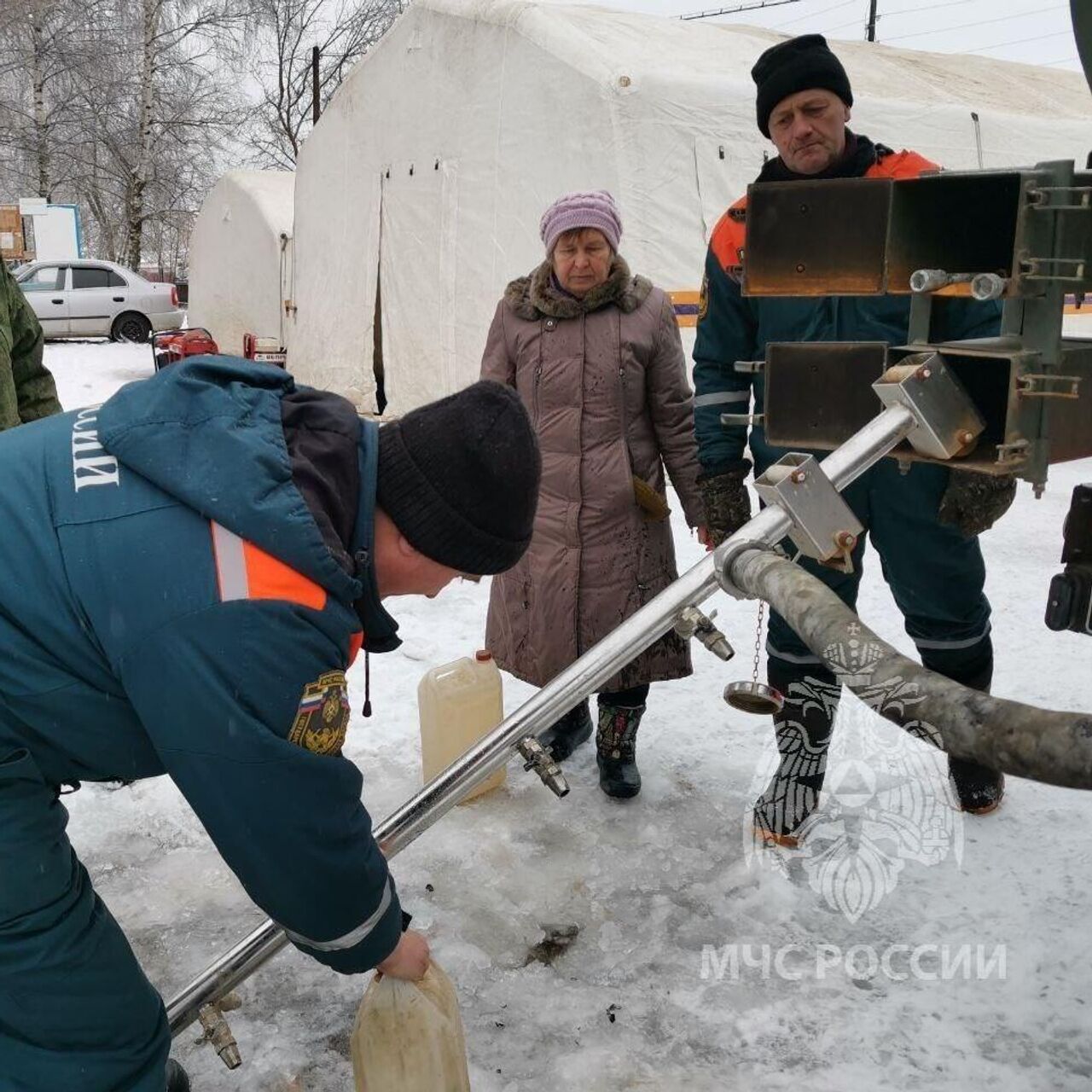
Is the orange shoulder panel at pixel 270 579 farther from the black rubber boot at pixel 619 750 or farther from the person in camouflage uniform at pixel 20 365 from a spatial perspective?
the person in camouflage uniform at pixel 20 365

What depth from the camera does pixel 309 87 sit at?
94.3 feet

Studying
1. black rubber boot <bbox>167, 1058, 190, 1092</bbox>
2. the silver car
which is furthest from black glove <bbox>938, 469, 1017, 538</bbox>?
the silver car

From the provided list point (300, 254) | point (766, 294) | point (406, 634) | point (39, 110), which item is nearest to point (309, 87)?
point (39, 110)

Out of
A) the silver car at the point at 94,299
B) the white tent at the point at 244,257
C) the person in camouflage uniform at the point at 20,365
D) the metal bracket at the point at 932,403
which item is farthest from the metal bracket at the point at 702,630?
the silver car at the point at 94,299

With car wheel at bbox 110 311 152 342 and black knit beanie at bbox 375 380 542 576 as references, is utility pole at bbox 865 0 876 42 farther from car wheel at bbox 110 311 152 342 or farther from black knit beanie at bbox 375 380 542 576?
black knit beanie at bbox 375 380 542 576

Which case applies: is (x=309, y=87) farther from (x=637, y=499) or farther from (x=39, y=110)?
(x=637, y=499)

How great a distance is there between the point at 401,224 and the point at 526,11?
2.40 m

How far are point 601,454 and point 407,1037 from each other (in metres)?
1.84

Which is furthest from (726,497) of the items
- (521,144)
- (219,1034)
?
(521,144)

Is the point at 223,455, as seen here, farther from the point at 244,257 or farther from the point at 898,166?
the point at 244,257

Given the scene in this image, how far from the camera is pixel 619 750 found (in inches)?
133

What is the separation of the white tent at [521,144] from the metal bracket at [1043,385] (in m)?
6.26

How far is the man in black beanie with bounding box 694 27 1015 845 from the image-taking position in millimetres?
2756

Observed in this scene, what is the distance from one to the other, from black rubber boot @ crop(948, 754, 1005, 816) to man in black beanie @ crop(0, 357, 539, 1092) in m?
2.10
